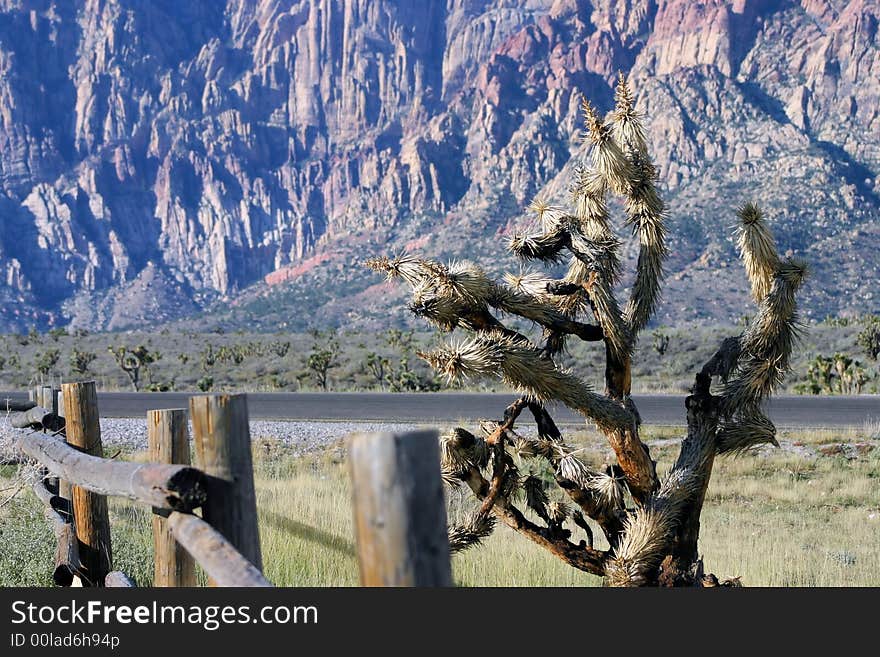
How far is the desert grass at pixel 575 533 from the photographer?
675 centimetres

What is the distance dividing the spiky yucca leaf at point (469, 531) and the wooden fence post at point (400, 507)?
346cm

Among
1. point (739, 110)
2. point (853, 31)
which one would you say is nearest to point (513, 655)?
point (739, 110)

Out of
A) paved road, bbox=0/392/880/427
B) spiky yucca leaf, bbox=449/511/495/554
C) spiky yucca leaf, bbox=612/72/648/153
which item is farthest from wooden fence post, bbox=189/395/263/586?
paved road, bbox=0/392/880/427

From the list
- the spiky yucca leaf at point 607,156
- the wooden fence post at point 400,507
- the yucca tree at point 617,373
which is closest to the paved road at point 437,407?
the yucca tree at point 617,373

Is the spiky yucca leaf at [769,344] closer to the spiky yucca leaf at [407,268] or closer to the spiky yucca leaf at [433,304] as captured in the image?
the spiky yucca leaf at [433,304]

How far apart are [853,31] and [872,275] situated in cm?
9393

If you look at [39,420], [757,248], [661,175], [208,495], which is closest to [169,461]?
[208,495]

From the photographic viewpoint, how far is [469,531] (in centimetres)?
580

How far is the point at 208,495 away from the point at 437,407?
19.7 meters

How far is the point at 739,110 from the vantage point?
11981 centimetres

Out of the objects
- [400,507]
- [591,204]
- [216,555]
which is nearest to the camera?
[400,507]

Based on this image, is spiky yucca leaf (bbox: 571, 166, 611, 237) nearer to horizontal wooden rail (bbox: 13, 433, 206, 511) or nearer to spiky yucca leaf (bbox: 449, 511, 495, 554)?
spiky yucca leaf (bbox: 449, 511, 495, 554)

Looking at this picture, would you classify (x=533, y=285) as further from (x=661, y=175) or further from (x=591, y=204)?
(x=661, y=175)

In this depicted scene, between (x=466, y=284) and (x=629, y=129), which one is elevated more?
(x=629, y=129)
